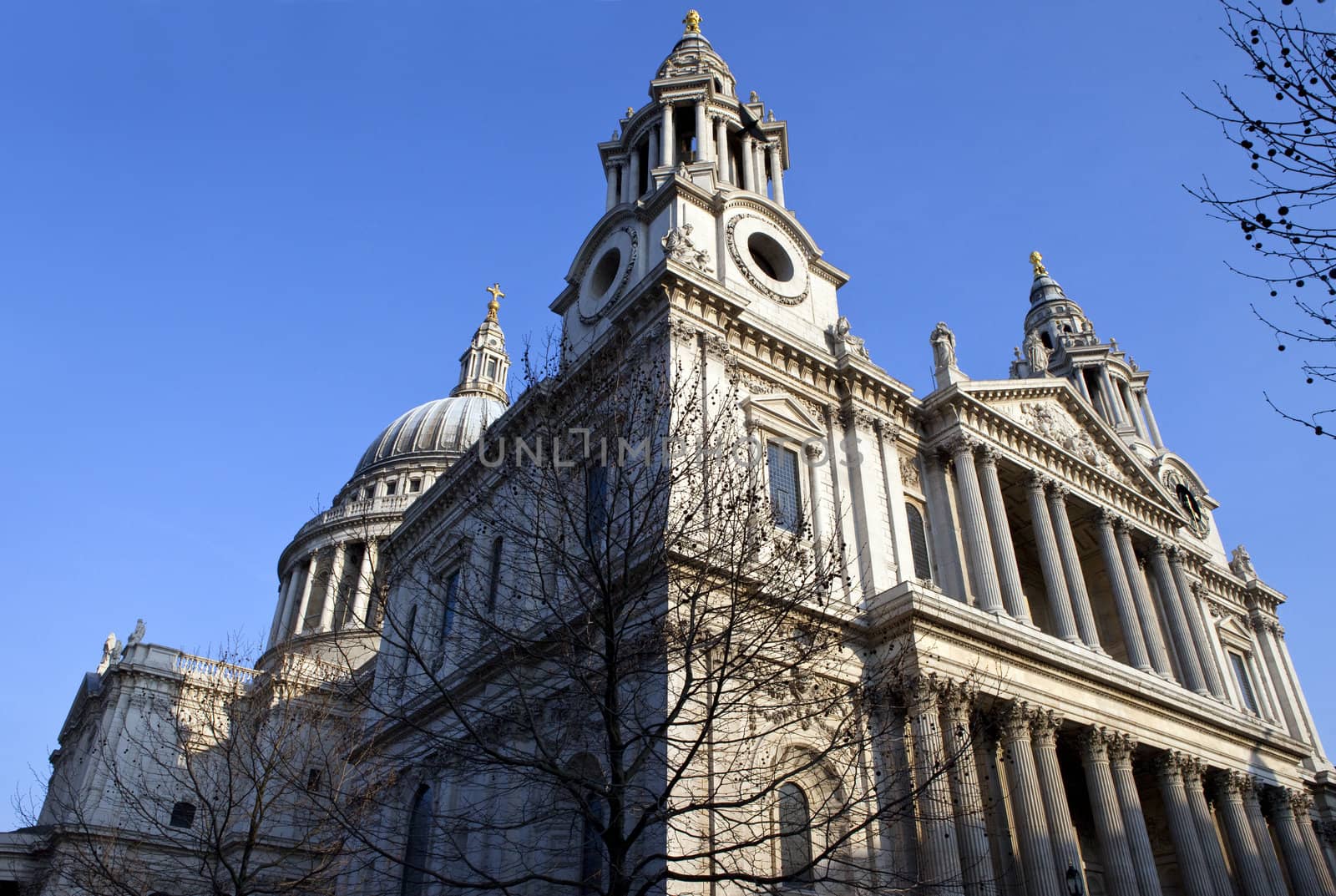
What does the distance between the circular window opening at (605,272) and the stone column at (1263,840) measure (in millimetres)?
24262

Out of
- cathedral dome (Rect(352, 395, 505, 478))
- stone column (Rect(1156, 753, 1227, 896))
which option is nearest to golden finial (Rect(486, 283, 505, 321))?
cathedral dome (Rect(352, 395, 505, 478))

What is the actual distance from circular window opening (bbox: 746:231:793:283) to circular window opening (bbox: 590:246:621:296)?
430 cm

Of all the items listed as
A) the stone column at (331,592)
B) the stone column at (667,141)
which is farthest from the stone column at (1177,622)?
the stone column at (331,592)

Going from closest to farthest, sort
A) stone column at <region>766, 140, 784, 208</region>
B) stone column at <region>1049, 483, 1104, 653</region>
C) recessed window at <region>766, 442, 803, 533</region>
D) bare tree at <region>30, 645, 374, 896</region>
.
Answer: recessed window at <region>766, 442, 803, 533</region> → stone column at <region>1049, 483, 1104, 653</region> → bare tree at <region>30, 645, 374, 896</region> → stone column at <region>766, 140, 784, 208</region>

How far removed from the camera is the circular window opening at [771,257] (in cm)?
3100

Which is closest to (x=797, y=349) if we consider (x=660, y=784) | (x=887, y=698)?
(x=887, y=698)

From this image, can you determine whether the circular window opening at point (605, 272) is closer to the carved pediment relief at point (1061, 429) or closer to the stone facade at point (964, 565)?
the stone facade at point (964, 565)

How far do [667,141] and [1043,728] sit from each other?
21924 mm

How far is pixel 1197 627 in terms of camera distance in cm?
3319

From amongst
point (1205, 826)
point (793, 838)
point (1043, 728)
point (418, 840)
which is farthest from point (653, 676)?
point (1205, 826)

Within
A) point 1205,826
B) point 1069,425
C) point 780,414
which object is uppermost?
point 1069,425

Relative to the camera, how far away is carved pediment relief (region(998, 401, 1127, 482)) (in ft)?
104

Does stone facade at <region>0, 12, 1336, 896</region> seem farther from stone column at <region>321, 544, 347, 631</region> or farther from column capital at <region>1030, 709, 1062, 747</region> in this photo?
stone column at <region>321, 544, 347, 631</region>

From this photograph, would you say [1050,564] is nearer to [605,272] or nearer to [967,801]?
[967,801]
